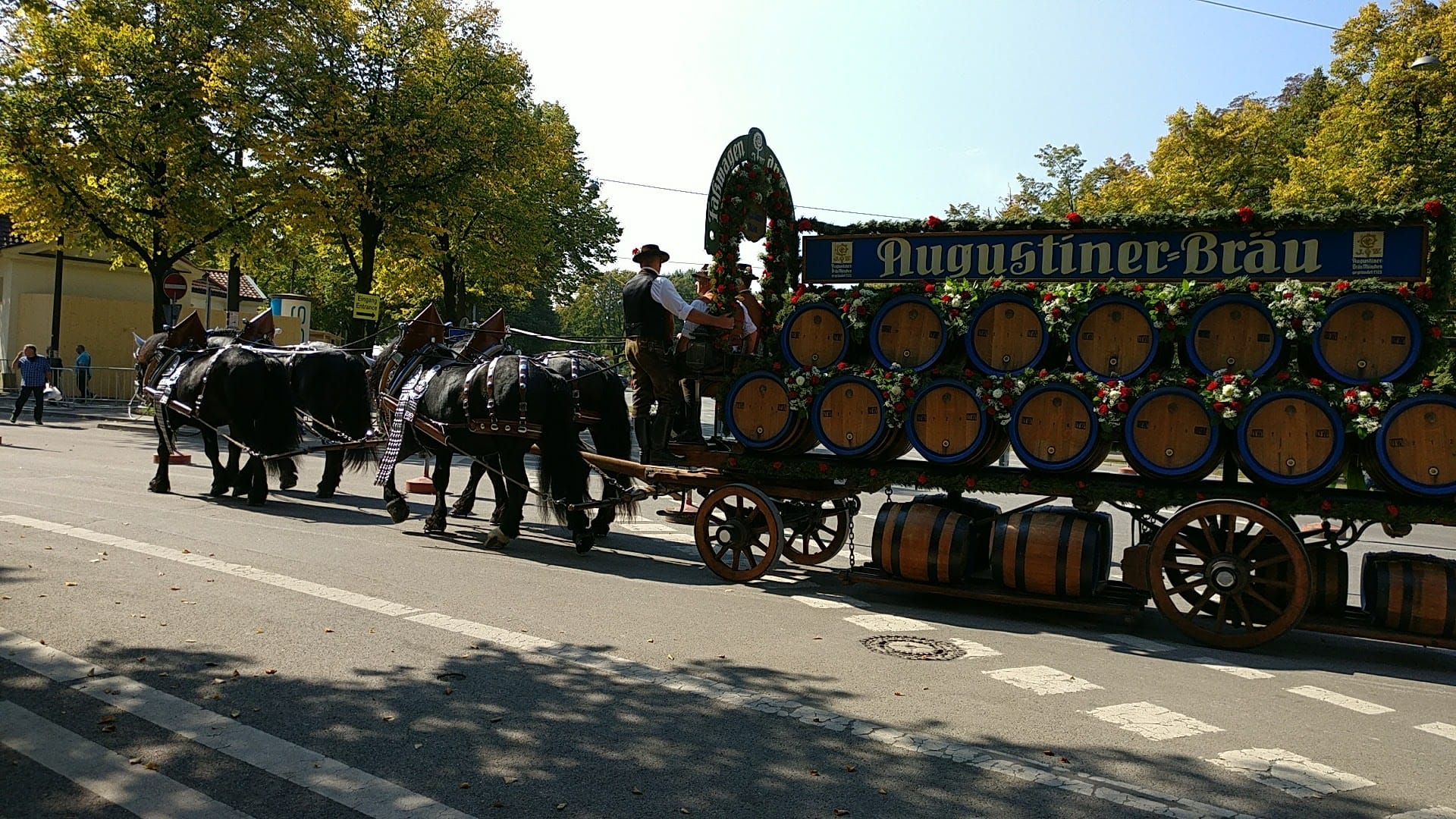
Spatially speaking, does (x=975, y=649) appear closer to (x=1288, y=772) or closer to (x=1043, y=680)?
(x=1043, y=680)

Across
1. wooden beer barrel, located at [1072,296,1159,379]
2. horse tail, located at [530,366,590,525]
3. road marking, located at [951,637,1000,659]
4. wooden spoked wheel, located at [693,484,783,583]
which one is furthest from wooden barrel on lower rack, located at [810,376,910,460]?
horse tail, located at [530,366,590,525]

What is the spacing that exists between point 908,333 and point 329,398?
324 inches

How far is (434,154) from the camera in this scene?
25578 millimetres

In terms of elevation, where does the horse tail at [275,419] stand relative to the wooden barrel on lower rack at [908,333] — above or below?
below

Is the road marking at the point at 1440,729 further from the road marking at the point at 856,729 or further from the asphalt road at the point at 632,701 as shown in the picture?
the road marking at the point at 856,729

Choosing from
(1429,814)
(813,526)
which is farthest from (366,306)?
(1429,814)

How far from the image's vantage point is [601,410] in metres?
11.0

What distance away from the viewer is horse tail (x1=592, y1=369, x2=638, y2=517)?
434 inches

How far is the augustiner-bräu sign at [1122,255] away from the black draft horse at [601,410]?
8.90ft

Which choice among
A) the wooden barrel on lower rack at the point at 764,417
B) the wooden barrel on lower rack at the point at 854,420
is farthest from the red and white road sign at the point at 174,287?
the wooden barrel on lower rack at the point at 854,420

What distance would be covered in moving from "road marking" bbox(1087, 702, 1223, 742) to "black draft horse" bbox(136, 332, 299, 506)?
10054 mm

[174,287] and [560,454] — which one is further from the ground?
[174,287]

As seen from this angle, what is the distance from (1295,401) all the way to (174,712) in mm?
6740

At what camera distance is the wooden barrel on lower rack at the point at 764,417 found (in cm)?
913
